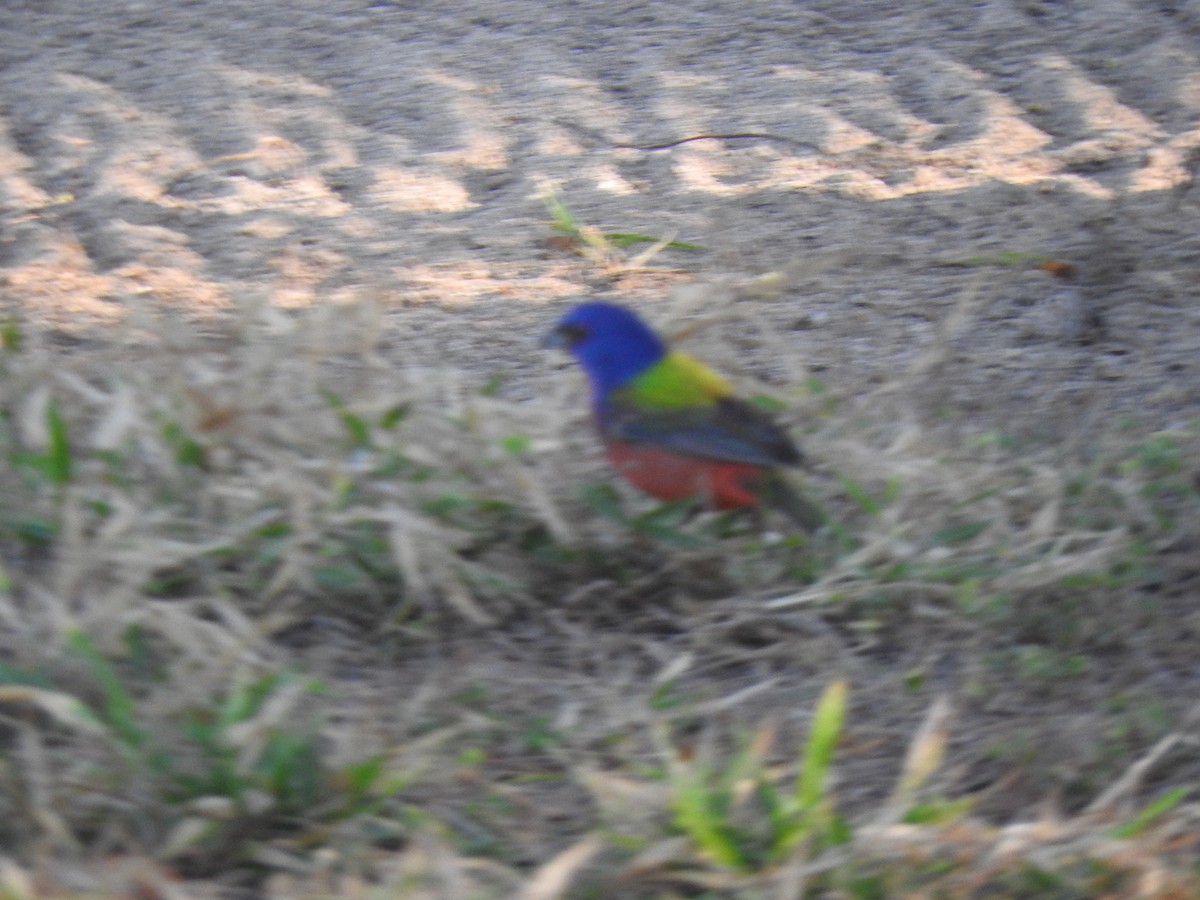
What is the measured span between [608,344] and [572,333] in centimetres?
9

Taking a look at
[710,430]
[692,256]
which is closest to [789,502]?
[710,430]

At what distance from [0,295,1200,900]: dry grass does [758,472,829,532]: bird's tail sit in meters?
0.08

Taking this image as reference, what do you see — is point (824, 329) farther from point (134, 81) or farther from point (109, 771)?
point (134, 81)

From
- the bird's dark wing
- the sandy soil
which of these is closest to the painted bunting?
the bird's dark wing

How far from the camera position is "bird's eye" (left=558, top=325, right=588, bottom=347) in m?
3.26

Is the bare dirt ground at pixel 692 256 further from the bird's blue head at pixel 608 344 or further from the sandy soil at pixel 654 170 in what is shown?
the bird's blue head at pixel 608 344

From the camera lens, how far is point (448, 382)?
318 cm

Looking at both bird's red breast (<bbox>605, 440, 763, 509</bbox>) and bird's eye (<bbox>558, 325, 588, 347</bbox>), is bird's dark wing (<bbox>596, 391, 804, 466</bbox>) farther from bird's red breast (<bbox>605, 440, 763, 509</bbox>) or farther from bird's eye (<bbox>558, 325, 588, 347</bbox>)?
bird's eye (<bbox>558, 325, 588, 347</bbox>)

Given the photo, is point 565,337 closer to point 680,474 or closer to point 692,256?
point 680,474

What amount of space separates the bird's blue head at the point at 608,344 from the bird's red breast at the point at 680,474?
0.17 m

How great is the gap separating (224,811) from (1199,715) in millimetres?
1717

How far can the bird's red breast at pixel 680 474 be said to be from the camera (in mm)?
3111

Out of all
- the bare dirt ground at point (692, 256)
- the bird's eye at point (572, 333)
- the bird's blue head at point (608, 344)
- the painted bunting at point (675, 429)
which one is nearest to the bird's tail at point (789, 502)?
the painted bunting at point (675, 429)

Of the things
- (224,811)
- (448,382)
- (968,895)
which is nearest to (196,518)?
(448,382)
